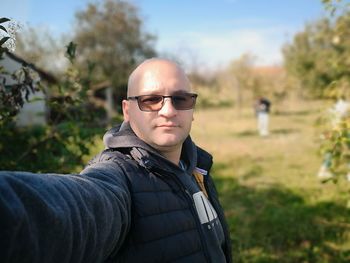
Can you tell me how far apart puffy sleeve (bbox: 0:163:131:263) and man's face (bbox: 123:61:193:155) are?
0.49 m

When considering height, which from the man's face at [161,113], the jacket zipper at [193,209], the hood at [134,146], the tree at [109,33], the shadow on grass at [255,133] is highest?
the tree at [109,33]

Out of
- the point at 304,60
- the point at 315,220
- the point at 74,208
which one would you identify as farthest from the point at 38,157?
the point at 304,60

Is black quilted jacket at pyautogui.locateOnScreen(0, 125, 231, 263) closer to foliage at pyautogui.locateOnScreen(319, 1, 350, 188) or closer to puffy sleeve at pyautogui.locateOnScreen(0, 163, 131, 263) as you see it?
puffy sleeve at pyautogui.locateOnScreen(0, 163, 131, 263)

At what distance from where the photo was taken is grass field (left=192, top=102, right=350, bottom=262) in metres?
4.82

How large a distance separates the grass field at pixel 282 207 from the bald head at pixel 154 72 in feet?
10.6

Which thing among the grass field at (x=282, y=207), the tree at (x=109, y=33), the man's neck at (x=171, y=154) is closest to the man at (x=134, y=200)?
the man's neck at (x=171, y=154)

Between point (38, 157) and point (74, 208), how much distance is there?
240cm

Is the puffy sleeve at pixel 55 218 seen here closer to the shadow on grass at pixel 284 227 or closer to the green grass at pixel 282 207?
the green grass at pixel 282 207

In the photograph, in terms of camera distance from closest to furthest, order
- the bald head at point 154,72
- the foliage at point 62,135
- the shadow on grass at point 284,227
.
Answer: the bald head at point 154,72, the foliage at point 62,135, the shadow on grass at point 284,227

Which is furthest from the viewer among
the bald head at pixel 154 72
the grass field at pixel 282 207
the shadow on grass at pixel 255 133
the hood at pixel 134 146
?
the shadow on grass at pixel 255 133

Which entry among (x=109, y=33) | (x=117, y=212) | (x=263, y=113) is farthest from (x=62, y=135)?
(x=109, y=33)

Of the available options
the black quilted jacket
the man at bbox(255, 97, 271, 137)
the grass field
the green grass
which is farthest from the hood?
the man at bbox(255, 97, 271, 137)

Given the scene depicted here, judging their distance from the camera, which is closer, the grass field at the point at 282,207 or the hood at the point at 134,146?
the hood at the point at 134,146

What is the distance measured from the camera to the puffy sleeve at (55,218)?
66 cm
